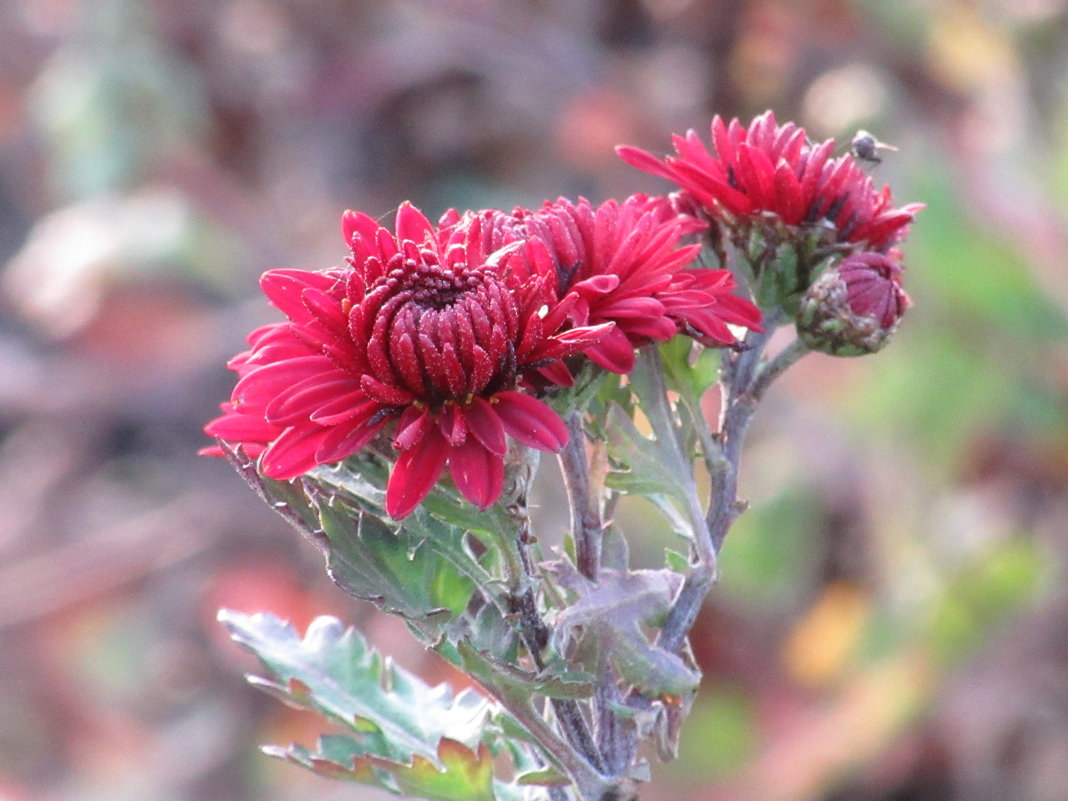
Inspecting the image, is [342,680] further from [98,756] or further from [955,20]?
[955,20]

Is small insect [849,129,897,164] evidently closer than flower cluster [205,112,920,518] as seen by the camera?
No

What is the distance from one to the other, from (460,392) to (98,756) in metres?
4.62

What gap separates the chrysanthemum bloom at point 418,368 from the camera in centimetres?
91

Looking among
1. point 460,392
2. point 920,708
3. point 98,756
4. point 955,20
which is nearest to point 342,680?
point 460,392

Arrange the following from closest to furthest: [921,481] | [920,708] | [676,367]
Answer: [676,367] → [920,708] → [921,481]

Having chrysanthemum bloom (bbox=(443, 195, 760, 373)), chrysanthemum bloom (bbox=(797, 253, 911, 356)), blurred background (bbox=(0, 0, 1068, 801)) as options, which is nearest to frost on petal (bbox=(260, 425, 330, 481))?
chrysanthemum bloom (bbox=(443, 195, 760, 373))

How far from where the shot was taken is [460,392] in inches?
36.9

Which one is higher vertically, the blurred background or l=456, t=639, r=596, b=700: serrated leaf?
the blurred background

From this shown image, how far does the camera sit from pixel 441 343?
3.02ft

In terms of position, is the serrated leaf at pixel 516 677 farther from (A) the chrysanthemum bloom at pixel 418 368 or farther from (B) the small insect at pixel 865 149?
(B) the small insect at pixel 865 149

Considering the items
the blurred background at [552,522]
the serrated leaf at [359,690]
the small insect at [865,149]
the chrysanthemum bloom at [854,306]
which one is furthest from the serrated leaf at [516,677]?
the blurred background at [552,522]

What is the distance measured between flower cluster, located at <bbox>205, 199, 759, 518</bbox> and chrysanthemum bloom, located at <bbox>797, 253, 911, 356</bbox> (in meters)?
0.14

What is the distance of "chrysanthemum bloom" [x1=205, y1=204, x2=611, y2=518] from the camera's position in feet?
2.98

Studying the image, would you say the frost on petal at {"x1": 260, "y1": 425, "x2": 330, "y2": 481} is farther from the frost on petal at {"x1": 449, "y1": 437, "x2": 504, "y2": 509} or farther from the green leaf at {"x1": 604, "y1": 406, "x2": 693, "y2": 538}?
the green leaf at {"x1": 604, "y1": 406, "x2": 693, "y2": 538}
